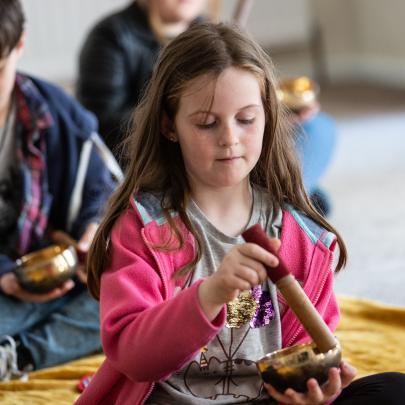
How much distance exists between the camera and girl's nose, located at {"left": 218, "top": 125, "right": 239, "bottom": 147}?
3.48 ft

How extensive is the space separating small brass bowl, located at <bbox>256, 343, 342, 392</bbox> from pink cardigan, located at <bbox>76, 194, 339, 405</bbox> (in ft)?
0.25

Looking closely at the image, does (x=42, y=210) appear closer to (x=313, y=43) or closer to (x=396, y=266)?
(x=396, y=266)

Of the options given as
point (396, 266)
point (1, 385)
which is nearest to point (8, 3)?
point (1, 385)

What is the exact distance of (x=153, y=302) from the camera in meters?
A: 1.05

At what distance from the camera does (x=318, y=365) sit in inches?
38.6

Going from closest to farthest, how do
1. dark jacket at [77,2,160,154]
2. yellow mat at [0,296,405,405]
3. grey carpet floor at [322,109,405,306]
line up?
yellow mat at [0,296,405,405] → grey carpet floor at [322,109,405,306] → dark jacket at [77,2,160,154]

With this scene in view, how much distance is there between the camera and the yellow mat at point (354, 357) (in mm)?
1507

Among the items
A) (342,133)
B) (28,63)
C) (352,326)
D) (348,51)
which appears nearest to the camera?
(352,326)

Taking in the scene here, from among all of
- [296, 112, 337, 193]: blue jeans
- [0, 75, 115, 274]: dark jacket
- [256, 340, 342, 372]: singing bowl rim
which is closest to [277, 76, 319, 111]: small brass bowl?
[296, 112, 337, 193]: blue jeans

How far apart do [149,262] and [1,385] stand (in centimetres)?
59

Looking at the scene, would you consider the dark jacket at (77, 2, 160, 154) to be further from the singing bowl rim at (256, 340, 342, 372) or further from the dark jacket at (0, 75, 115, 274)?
the singing bowl rim at (256, 340, 342, 372)

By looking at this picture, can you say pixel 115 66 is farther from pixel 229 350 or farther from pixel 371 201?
pixel 229 350

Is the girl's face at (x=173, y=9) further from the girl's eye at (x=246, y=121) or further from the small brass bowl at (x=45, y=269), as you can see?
the girl's eye at (x=246, y=121)

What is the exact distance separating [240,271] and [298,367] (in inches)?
5.7
